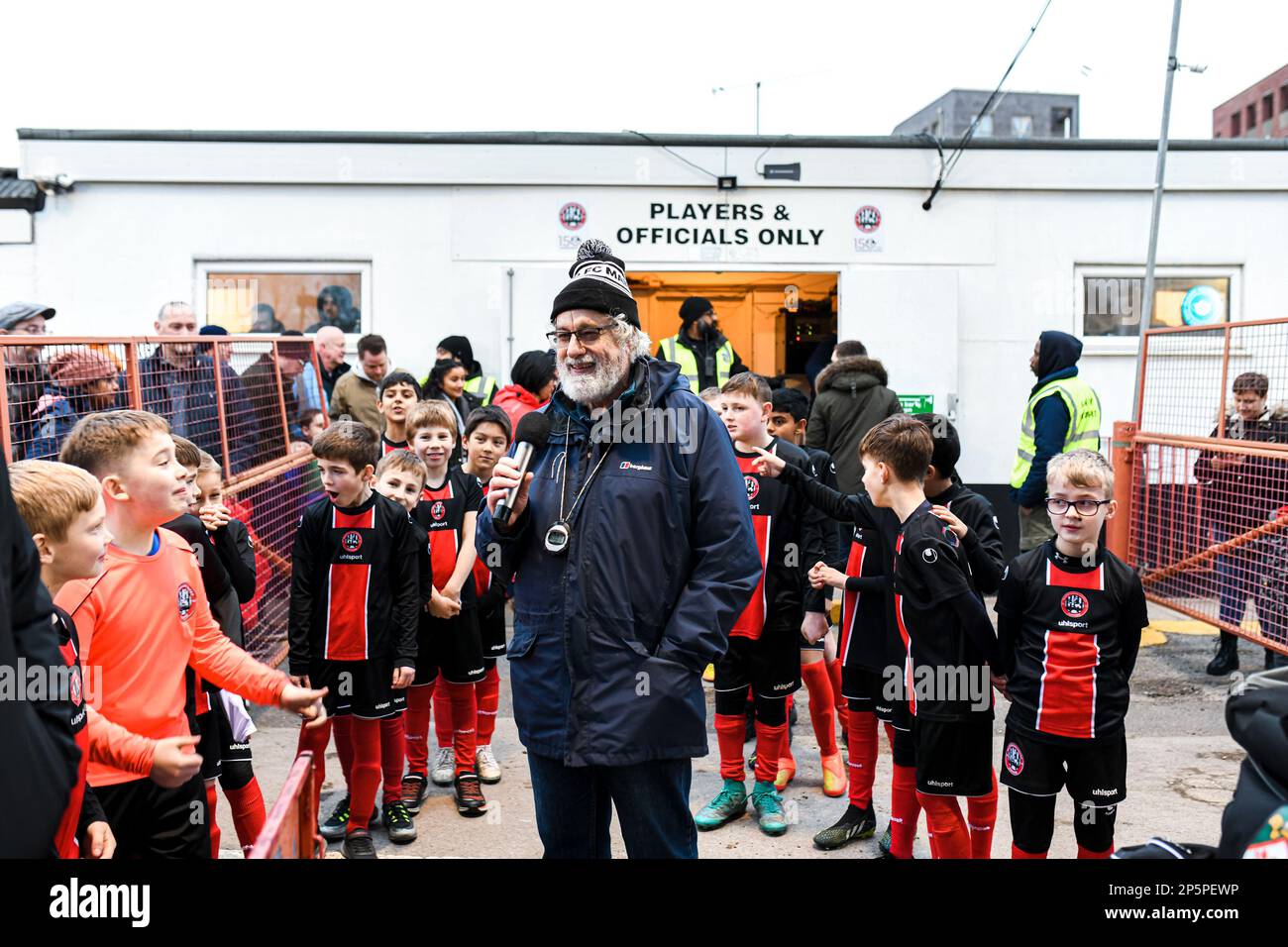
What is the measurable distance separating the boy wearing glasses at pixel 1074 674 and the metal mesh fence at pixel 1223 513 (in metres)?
3.12

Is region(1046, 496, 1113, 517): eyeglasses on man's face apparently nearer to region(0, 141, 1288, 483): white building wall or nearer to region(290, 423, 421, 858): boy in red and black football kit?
region(290, 423, 421, 858): boy in red and black football kit

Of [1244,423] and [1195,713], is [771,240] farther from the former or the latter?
[1195,713]

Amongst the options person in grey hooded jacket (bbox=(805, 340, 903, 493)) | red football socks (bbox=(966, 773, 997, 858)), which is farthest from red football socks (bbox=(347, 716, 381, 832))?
person in grey hooded jacket (bbox=(805, 340, 903, 493))

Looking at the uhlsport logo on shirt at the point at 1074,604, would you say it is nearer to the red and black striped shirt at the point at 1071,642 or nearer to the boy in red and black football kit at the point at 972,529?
the red and black striped shirt at the point at 1071,642

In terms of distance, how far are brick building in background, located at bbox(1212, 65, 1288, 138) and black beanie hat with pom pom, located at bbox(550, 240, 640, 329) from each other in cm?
6920

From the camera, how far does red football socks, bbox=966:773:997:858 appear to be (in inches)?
158

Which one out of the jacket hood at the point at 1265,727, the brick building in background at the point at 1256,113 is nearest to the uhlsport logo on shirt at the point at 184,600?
the jacket hood at the point at 1265,727

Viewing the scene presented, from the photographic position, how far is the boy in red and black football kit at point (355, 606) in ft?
15.4

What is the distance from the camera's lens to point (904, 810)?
4.39m

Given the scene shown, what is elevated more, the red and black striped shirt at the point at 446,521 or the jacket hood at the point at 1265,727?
the jacket hood at the point at 1265,727

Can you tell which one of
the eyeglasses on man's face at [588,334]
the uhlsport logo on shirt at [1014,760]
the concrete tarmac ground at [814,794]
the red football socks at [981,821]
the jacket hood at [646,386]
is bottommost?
the concrete tarmac ground at [814,794]

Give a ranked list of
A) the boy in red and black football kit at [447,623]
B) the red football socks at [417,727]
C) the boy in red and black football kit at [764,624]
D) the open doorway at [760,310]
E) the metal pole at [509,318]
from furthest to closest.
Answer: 1. the open doorway at [760,310]
2. the metal pole at [509,318]
3. the red football socks at [417,727]
4. the boy in red and black football kit at [447,623]
5. the boy in red and black football kit at [764,624]

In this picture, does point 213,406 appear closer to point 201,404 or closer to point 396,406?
point 201,404
